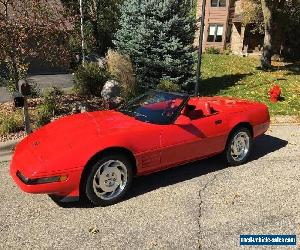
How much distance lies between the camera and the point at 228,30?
33969mm

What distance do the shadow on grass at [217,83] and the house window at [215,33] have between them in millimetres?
16413

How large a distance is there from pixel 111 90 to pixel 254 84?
699 cm

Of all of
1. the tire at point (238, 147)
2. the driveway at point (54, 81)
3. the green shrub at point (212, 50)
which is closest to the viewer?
the tire at point (238, 147)

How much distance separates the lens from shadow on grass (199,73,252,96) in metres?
14.9

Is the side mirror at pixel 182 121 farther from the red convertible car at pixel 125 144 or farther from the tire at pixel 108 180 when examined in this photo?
the tire at pixel 108 180

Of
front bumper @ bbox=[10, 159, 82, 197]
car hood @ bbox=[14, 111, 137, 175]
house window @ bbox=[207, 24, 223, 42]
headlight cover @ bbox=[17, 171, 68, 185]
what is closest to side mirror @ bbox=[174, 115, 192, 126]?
car hood @ bbox=[14, 111, 137, 175]

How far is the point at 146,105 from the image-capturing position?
6.67 metres

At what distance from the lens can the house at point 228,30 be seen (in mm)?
32812

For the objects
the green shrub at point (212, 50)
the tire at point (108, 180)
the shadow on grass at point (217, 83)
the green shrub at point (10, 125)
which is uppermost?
the tire at point (108, 180)

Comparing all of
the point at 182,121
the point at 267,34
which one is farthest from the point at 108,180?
the point at 267,34

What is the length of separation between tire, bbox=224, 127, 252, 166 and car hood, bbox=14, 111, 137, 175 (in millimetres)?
2016

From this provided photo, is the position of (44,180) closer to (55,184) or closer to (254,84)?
(55,184)

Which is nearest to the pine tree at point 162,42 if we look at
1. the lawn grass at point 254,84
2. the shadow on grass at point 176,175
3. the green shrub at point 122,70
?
the green shrub at point 122,70

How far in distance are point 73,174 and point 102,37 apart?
18736mm
